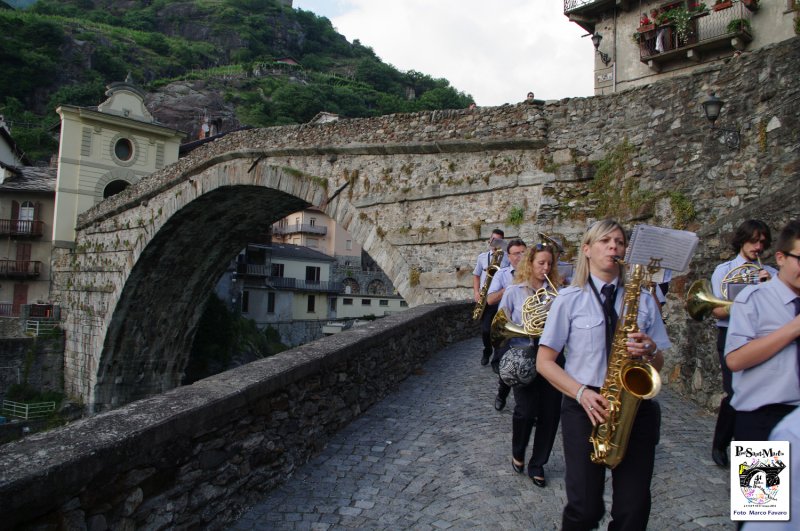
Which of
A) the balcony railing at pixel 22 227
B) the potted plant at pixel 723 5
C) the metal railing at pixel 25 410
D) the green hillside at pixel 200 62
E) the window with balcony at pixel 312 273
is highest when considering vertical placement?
the green hillside at pixel 200 62

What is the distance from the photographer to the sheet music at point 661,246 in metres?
2.19

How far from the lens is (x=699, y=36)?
37.3ft

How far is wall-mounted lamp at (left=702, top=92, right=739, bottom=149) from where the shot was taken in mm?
6168

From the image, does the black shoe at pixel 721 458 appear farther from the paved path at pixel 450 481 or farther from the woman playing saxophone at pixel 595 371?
the woman playing saxophone at pixel 595 371

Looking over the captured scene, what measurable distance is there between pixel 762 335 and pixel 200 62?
3069 inches

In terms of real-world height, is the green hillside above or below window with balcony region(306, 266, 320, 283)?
above

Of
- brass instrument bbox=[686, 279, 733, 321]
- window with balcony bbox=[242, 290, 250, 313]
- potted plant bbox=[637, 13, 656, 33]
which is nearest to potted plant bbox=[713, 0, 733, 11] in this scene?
potted plant bbox=[637, 13, 656, 33]

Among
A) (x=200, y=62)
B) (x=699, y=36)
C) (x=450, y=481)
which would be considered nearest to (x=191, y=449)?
(x=450, y=481)

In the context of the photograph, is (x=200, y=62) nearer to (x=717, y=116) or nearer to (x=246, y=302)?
(x=246, y=302)

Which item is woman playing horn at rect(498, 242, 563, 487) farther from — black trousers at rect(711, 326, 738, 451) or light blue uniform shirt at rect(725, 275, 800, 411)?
light blue uniform shirt at rect(725, 275, 800, 411)

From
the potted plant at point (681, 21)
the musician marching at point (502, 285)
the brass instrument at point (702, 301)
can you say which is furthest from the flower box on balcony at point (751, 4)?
the brass instrument at point (702, 301)

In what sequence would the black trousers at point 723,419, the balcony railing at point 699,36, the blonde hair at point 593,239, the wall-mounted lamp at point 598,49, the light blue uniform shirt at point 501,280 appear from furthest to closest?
the wall-mounted lamp at point 598,49
the balcony railing at point 699,36
the light blue uniform shirt at point 501,280
the black trousers at point 723,419
the blonde hair at point 593,239

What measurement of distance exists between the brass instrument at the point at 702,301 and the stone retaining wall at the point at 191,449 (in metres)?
2.40

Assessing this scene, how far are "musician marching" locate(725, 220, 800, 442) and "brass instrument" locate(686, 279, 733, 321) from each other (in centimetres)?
132
